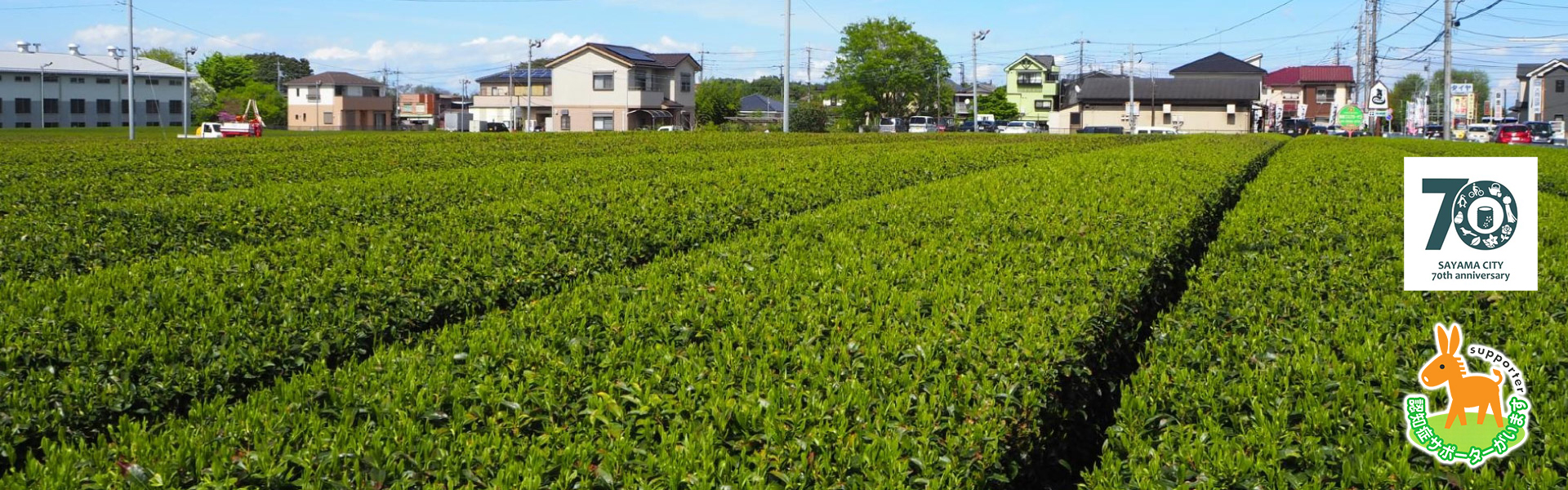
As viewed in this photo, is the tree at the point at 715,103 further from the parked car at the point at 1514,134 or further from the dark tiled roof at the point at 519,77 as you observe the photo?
the parked car at the point at 1514,134

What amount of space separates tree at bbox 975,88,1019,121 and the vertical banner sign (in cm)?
8486

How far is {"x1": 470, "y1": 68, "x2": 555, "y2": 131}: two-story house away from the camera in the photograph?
262 feet

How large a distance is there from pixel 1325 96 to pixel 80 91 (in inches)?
4085

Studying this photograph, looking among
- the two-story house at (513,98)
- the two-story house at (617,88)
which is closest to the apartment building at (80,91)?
the two-story house at (513,98)

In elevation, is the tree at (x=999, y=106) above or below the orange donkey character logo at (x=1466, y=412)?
above

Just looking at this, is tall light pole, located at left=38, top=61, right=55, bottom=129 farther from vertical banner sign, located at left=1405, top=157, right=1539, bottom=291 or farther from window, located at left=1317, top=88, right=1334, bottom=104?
window, located at left=1317, top=88, right=1334, bottom=104

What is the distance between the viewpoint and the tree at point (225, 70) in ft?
331

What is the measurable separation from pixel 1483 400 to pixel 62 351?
5525mm

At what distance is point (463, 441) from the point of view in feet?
11.0

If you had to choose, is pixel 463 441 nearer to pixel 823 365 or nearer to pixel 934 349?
pixel 823 365

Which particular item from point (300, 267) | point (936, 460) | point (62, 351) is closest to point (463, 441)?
point (936, 460)

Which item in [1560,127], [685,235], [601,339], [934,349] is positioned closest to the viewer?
[934,349]

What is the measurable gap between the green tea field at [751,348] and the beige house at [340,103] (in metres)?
81.8

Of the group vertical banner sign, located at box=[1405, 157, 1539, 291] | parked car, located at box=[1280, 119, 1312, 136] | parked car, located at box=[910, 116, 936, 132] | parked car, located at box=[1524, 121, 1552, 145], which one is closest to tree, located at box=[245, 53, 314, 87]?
parked car, located at box=[910, 116, 936, 132]
